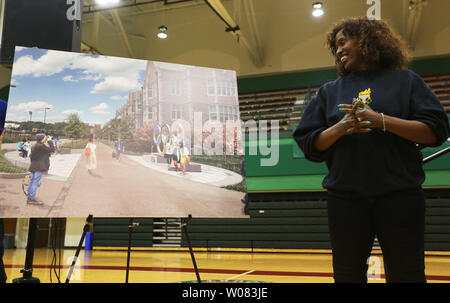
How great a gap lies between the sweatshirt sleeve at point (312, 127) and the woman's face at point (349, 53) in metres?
0.12

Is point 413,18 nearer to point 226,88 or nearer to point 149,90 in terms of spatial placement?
point 226,88

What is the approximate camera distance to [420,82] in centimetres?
108

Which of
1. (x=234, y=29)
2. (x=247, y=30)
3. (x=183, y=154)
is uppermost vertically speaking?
(x=247, y=30)

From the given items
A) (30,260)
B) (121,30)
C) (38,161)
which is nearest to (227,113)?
(38,161)

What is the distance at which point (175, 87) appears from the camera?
2625mm

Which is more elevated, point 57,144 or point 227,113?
point 227,113

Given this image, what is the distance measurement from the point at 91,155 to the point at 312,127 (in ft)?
5.55

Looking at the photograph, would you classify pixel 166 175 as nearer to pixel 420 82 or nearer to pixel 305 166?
pixel 420 82

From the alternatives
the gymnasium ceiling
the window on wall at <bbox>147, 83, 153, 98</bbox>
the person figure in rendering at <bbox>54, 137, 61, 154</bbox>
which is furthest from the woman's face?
the gymnasium ceiling

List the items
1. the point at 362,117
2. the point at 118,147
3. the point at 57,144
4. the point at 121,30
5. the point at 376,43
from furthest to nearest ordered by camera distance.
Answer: the point at 121,30 → the point at 118,147 → the point at 57,144 → the point at 376,43 → the point at 362,117

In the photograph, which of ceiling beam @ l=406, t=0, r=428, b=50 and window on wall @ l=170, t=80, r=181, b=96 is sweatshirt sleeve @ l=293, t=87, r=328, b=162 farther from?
ceiling beam @ l=406, t=0, r=428, b=50

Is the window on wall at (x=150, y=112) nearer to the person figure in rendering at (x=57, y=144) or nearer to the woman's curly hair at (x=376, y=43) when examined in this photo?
the person figure in rendering at (x=57, y=144)
